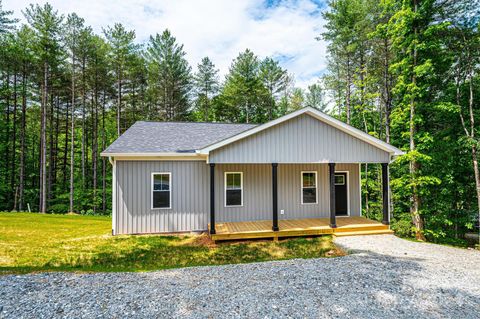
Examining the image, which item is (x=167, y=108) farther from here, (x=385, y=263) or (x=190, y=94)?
(x=385, y=263)

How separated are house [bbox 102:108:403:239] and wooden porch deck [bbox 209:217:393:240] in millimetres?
36

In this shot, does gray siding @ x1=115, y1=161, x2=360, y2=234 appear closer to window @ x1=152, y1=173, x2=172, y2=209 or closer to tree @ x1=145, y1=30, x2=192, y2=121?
window @ x1=152, y1=173, x2=172, y2=209

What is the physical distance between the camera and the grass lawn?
5.82 meters

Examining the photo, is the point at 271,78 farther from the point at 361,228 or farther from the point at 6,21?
the point at 6,21

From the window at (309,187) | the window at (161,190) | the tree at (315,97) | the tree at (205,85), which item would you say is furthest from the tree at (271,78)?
the window at (161,190)

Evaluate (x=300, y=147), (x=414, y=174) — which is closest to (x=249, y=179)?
(x=300, y=147)

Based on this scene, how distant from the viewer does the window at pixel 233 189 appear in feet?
30.0

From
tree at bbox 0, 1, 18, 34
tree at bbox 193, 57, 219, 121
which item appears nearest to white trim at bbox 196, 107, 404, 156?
tree at bbox 193, 57, 219, 121

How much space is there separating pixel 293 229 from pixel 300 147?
2.87 meters

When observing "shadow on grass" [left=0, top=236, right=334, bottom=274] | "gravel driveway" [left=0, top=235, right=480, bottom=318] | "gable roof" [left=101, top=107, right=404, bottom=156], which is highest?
"gable roof" [left=101, top=107, right=404, bottom=156]

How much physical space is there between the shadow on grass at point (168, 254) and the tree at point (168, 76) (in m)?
15.9

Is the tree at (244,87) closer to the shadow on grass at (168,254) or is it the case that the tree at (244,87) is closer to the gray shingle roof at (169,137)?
the gray shingle roof at (169,137)

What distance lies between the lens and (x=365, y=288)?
4.42 m

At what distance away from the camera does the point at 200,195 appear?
29.3 feet
